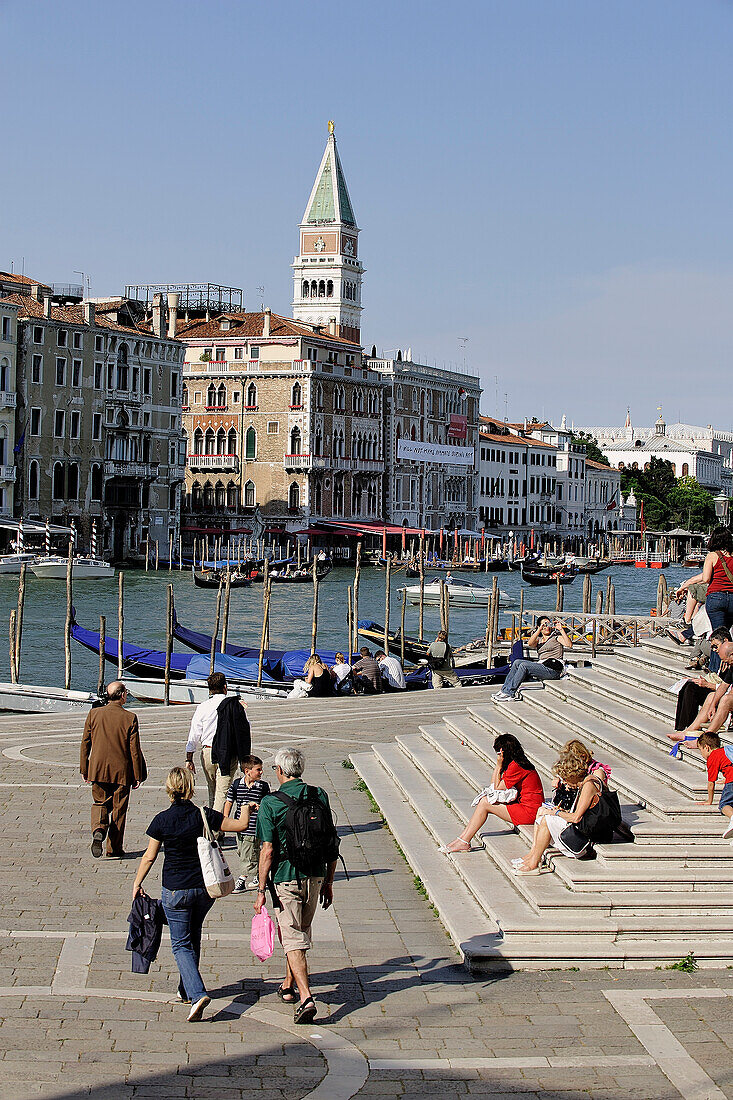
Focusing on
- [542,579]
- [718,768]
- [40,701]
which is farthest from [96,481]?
[718,768]

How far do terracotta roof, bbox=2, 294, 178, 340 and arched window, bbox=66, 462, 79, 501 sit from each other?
5027mm

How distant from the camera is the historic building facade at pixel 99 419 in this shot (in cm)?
4991

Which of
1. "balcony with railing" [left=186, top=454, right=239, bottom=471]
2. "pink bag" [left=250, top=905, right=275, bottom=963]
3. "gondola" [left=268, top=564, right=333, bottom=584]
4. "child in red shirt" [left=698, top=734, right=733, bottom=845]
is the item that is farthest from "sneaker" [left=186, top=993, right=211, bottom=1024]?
"balcony with railing" [left=186, top=454, right=239, bottom=471]

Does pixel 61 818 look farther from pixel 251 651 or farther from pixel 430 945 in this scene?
pixel 251 651

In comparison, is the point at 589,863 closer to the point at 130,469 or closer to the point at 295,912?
the point at 295,912

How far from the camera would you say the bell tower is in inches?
3105

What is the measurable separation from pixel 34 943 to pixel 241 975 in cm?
96

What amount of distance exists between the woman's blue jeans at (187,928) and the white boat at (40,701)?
1083 centimetres

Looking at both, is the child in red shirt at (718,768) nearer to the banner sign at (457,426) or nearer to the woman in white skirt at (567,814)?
the woman in white skirt at (567,814)

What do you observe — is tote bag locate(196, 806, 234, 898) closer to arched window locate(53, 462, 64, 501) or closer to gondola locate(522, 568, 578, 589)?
arched window locate(53, 462, 64, 501)

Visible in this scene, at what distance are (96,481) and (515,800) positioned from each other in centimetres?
4659

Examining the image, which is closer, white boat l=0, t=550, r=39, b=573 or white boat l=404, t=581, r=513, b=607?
white boat l=0, t=550, r=39, b=573

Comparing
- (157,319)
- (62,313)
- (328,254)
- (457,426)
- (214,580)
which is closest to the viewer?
(214,580)

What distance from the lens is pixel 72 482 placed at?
51.6 m
